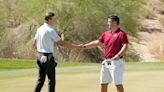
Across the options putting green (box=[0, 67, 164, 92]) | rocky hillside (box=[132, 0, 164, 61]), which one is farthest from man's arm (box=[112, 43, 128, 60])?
rocky hillside (box=[132, 0, 164, 61])

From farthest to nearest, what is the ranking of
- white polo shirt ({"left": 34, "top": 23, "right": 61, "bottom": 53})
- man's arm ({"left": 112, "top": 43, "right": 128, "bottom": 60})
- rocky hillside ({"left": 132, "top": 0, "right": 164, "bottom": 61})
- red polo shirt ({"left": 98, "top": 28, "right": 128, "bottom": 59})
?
1. rocky hillside ({"left": 132, "top": 0, "right": 164, "bottom": 61})
2. white polo shirt ({"left": 34, "top": 23, "right": 61, "bottom": 53})
3. red polo shirt ({"left": 98, "top": 28, "right": 128, "bottom": 59})
4. man's arm ({"left": 112, "top": 43, "right": 128, "bottom": 60})

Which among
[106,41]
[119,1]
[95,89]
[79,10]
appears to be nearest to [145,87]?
[95,89]

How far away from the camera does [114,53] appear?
9633 millimetres

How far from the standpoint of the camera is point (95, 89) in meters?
13.1

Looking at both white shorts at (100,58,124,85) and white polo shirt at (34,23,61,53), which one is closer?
white shorts at (100,58,124,85)

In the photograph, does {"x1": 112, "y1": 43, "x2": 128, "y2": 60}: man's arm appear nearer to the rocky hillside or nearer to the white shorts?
the white shorts

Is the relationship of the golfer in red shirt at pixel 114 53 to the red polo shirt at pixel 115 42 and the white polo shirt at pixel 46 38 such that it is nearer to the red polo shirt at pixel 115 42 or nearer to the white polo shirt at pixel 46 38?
the red polo shirt at pixel 115 42

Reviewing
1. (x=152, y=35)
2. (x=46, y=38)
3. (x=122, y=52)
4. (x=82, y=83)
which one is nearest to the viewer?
(x=122, y=52)

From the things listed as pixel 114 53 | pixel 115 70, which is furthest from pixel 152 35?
pixel 115 70

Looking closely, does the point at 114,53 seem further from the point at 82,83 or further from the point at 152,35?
the point at 152,35

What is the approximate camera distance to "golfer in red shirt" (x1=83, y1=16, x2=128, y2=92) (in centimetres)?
954

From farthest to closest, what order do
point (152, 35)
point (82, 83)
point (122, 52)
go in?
1. point (152, 35)
2. point (82, 83)
3. point (122, 52)

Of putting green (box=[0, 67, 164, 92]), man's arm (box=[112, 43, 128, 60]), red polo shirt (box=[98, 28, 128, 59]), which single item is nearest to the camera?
man's arm (box=[112, 43, 128, 60])

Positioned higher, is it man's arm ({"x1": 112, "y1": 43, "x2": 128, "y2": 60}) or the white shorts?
man's arm ({"x1": 112, "y1": 43, "x2": 128, "y2": 60})
